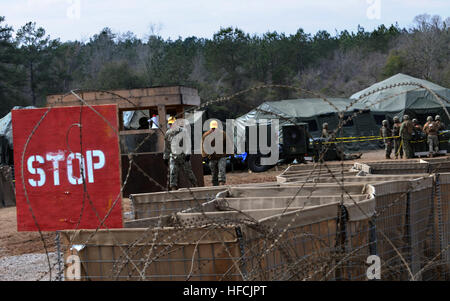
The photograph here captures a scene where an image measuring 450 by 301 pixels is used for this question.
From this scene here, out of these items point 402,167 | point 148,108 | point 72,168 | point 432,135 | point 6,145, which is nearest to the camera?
point 72,168

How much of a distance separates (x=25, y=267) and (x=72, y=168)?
446 cm

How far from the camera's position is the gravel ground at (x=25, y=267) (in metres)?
8.12

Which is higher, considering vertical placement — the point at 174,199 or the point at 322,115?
the point at 322,115

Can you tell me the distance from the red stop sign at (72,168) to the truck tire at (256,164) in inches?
814

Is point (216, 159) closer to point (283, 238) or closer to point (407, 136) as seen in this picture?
point (283, 238)

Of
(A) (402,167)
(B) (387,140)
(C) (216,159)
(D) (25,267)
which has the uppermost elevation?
(A) (402,167)

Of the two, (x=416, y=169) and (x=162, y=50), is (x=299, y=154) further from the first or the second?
(x=162, y=50)

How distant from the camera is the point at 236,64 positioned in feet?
201

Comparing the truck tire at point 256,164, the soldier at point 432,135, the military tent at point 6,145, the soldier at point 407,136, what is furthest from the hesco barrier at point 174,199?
the military tent at point 6,145

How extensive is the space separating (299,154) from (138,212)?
2001 centimetres

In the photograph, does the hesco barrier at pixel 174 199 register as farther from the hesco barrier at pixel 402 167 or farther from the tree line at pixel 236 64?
the tree line at pixel 236 64

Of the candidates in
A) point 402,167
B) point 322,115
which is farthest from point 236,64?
point 402,167

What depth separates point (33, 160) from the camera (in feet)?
16.1
